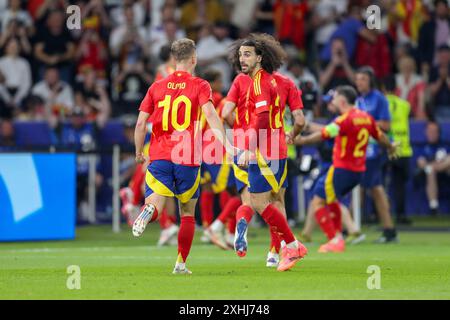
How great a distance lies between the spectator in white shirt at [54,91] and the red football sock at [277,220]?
10.9m

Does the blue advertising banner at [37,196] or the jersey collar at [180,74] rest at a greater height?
the jersey collar at [180,74]

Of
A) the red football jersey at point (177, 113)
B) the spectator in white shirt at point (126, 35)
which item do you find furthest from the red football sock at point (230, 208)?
the spectator in white shirt at point (126, 35)

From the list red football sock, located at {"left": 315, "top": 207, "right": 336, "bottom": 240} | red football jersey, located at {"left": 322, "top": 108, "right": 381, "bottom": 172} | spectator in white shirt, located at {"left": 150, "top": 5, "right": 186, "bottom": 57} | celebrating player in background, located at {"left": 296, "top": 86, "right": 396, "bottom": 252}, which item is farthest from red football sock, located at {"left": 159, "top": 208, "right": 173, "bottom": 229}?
spectator in white shirt, located at {"left": 150, "top": 5, "right": 186, "bottom": 57}

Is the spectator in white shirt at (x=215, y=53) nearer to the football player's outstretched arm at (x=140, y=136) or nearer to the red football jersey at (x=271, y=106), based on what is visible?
the red football jersey at (x=271, y=106)

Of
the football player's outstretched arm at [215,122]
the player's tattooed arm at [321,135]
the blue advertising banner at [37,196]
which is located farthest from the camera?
the blue advertising banner at [37,196]

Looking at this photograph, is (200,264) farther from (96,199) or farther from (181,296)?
(96,199)

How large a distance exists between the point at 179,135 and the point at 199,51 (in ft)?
38.4

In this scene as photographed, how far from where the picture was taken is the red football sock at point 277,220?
494 inches

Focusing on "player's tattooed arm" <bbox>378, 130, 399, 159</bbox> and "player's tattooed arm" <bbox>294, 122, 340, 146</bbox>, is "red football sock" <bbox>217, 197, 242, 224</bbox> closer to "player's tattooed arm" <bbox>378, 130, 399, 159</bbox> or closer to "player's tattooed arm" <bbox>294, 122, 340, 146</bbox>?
"player's tattooed arm" <bbox>294, 122, 340, 146</bbox>

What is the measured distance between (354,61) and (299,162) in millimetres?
4360

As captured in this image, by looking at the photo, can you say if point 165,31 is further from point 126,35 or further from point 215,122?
point 215,122

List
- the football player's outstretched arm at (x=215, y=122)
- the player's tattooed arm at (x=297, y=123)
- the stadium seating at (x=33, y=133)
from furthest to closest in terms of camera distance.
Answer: the stadium seating at (x=33, y=133)
the player's tattooed arm at (x=297, y=123)
the football player's outstretched arm at (x=215, y=122)

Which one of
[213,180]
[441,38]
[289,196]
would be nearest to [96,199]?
[289,196]

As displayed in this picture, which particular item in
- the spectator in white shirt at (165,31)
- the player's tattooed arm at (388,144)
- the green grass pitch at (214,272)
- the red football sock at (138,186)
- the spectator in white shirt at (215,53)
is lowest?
the green grass pitch at (214,272)
